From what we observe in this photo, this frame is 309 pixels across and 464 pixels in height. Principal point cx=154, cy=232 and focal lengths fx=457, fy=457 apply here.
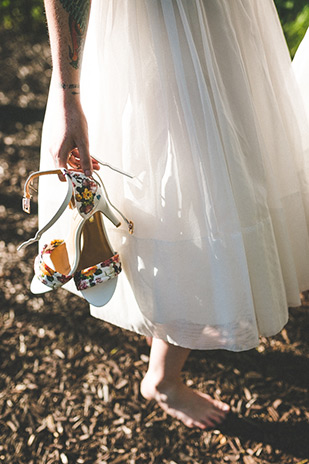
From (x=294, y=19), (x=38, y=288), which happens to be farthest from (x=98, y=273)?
(x=294, y=19)

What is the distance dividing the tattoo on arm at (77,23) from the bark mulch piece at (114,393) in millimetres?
1123

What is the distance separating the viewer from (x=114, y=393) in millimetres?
1636

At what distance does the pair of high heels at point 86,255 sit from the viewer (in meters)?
1.11

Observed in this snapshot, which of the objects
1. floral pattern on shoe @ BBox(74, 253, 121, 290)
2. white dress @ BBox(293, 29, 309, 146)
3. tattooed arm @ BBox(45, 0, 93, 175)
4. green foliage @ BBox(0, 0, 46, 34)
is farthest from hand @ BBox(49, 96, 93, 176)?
green foliage @ BBox(0, 0, 46, 34)

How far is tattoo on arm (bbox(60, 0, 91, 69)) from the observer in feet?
3.16

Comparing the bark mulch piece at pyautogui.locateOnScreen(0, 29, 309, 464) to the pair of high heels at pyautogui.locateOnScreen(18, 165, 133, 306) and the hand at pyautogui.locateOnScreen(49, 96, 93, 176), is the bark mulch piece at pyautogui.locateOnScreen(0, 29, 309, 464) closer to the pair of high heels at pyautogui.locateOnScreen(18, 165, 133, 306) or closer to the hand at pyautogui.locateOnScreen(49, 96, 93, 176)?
the pair of high heels at pyautogui.locateOnScreen(18, 165, 133, 306)

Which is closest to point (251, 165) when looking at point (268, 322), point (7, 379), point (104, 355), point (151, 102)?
point (151, 102)

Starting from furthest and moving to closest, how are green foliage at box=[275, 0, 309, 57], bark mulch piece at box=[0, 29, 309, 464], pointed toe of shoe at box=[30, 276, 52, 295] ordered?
green foliage at box=[275, 0, 309, 57]
bark mulch piece at box=[0, 29, 309, 464]
pointed toe of shoe at box=[30, 276, 52, 295]

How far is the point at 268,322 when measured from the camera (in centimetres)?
121

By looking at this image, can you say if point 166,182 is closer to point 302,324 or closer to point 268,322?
point 268,322

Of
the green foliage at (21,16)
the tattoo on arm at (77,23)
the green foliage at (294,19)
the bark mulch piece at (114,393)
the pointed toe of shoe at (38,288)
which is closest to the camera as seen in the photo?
the tattoo on arm at (77,23)

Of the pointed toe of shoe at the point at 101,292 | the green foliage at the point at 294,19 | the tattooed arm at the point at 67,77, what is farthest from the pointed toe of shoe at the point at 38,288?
the green foliage at the point at 294,19

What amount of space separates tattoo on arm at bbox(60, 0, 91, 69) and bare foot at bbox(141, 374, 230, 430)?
1040mm

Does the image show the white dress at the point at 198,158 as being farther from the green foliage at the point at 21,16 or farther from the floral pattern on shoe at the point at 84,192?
the green foliage at the point at 21,16
